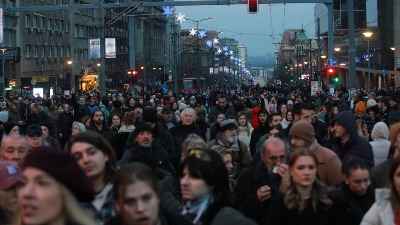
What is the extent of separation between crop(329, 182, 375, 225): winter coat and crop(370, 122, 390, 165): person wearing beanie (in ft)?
10.2

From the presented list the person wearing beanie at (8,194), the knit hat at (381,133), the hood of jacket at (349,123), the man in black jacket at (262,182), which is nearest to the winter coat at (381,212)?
the man in black jacket at (262,182)

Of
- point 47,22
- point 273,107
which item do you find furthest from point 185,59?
point 273,107

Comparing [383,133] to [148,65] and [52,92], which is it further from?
[148,65]

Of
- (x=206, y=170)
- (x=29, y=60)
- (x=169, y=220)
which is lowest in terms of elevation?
(x=169, y=220)

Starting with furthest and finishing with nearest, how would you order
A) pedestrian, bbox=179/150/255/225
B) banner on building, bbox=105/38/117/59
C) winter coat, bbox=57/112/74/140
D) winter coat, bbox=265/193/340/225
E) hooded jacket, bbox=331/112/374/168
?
banner on building, bbox=105/38/117/59 → winter coat, bbox=57/112/74/140 → hooded jacket, bbox=331/112/374/168 → winter coat, bbox=265/193/340/225 → pedestrian, bbox=179/150/255/225

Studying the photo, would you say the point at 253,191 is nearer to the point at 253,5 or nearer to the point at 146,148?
the point at 146,148

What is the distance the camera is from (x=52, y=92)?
59.6 metres

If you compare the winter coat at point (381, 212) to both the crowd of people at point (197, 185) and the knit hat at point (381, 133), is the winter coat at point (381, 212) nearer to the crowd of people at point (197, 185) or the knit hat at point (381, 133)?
the crowd of people at point (197, 185)

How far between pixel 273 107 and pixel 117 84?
67.2 metres

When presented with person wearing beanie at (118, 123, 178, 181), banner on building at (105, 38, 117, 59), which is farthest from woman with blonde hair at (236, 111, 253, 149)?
banner on building at (105, 38, 117, 59)

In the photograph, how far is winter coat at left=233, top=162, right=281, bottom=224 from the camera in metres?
6.41

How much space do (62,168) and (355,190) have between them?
338 centimetres

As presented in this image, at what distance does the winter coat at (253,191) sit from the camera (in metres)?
6.41

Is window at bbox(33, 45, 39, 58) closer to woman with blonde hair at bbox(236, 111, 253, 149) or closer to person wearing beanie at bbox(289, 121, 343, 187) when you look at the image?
woman with blonde hair at bbox(236, 111, 253, 149)
